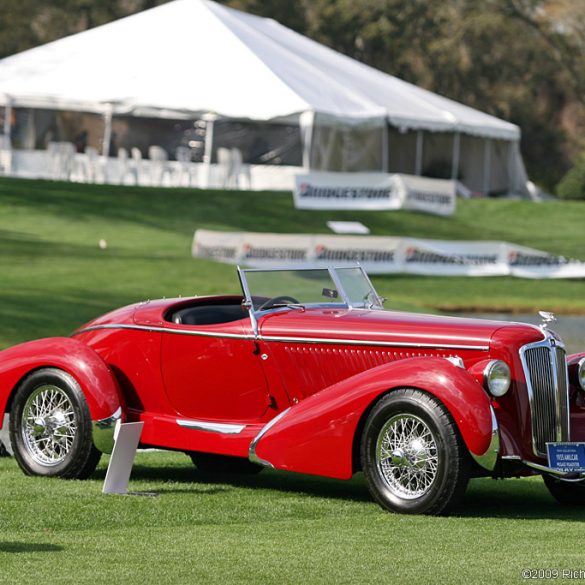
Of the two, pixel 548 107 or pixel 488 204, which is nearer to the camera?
pixel 488 204

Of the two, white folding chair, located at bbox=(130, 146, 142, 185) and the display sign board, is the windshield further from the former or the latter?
white folding chair, located at bbox=(130, 146, 142, 185)

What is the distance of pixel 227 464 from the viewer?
9938 millimetres

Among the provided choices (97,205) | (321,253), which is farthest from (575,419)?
(97,205)

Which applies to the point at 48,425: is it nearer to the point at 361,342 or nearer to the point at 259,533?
the point at 361,342

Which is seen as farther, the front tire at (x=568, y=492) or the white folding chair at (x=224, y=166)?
the white folding chair at (x=224, y=166)

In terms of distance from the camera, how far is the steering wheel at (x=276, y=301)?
924 cm

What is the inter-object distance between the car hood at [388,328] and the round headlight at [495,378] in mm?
162

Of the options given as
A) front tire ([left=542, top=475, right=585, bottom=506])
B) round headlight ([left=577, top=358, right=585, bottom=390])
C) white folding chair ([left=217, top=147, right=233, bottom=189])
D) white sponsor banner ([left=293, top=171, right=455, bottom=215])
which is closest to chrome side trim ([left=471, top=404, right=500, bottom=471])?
front tire ([left=542, top=475, right=585, bottom=506])

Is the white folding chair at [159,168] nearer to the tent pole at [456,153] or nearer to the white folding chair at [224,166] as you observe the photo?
the white folding chair at [224,166]

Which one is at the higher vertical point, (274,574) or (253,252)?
(274,574)

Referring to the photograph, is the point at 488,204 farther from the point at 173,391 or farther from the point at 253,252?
the point at 173,391

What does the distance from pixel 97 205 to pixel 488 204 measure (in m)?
13.0

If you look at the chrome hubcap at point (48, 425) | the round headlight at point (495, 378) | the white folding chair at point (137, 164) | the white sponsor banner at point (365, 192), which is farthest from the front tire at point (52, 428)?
the white folding chair at point (137, 164)

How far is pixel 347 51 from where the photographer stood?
2522 inches
